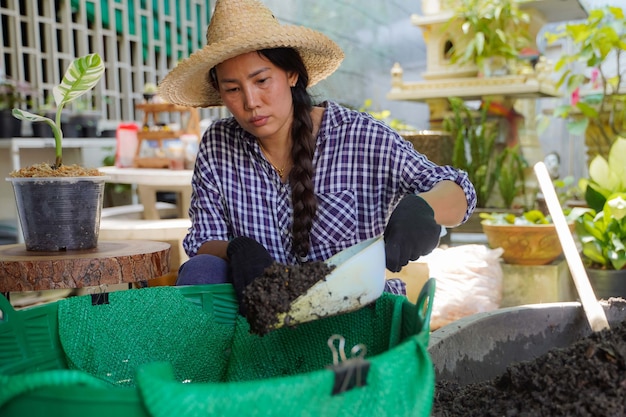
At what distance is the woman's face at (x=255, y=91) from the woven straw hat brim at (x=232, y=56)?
0.03m

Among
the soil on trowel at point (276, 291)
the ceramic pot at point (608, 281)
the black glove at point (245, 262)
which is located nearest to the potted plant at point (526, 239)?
the ceramic pot at point (608, 281)

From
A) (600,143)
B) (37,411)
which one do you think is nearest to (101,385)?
(37,411)

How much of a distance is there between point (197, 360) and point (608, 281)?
1.81 metres

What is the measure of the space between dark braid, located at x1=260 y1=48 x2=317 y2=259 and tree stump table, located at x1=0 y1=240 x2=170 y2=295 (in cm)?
42

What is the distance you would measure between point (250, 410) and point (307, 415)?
2.2 inches

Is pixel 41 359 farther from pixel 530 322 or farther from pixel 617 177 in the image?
pixel 617 177

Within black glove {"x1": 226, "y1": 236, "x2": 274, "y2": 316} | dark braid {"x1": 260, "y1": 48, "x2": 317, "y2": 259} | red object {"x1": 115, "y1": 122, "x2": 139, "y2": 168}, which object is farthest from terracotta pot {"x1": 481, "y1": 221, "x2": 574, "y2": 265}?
red object {"x1": 115, "y1": 122, "x2": 139, "y2": 168}

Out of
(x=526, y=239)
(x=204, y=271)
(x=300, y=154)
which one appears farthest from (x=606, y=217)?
(x=204, y=271)

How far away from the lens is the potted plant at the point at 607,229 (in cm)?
226

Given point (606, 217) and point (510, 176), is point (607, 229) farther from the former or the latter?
point (510, 176)

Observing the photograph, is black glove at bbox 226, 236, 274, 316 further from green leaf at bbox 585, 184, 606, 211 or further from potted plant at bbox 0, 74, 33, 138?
potted plant at bbox 0, 74, 33, 138

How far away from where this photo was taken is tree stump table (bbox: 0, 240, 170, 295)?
1442 mm

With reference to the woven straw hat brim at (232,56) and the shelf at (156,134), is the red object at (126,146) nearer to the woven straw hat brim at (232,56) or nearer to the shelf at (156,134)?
the shelf at (156,134)

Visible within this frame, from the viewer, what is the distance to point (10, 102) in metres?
4.01
